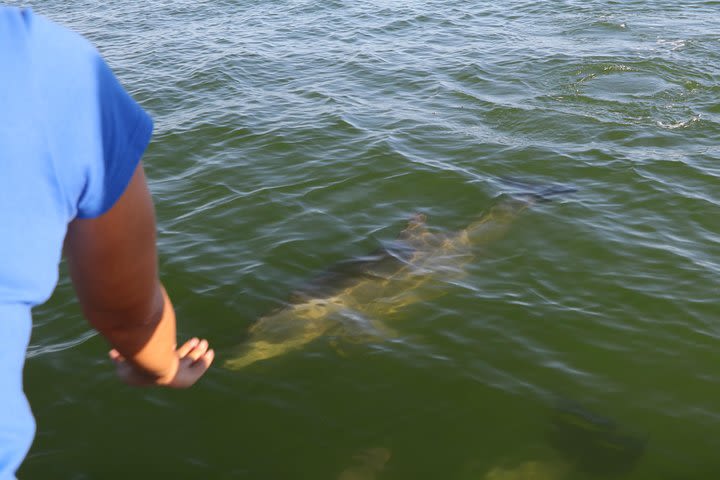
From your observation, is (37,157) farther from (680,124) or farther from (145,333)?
(680,124)

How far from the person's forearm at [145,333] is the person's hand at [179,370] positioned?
0.04 m

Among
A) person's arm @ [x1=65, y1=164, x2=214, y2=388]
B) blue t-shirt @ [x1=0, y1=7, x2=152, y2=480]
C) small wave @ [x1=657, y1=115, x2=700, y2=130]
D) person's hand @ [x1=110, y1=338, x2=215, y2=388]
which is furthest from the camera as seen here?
small wave @ [x1=657, y1=115, x2=700, y2=130]

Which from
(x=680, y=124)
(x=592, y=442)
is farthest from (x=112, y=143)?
(x=680, y=124)

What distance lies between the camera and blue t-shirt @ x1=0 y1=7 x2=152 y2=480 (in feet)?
3.95

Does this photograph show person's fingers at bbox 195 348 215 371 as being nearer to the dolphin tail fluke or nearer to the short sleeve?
the short sleeve

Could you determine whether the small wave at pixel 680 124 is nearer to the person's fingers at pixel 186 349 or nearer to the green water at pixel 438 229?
the green water at pixel 438 229

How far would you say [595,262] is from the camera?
6922 mm

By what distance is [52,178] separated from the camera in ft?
4.25

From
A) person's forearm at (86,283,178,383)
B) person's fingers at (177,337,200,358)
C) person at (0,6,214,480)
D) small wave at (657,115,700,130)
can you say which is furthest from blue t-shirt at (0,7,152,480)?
small wave at (657,115,700,130)

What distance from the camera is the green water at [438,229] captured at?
4.84 meters

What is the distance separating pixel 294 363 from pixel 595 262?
334 cm

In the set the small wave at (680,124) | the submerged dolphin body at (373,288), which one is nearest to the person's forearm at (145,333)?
the submerged dolphin body at (373,288)

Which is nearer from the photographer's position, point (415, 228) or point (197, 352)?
Answer: point (197, 352)

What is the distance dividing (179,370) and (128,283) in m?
0.61
